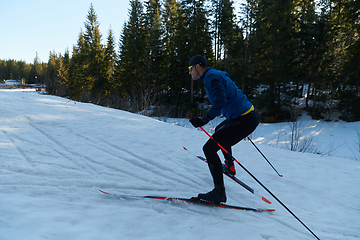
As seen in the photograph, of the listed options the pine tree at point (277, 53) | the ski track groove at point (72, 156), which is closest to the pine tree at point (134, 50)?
the pine tree at point (277, 53)

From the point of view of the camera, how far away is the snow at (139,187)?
2.24 metres

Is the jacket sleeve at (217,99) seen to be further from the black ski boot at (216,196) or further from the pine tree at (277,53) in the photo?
the pine tree at (277,53)

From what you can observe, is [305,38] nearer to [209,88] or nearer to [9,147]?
[209,88]

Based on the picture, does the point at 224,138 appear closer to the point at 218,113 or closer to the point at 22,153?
the point at 218,113

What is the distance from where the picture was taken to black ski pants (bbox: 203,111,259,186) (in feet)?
9.11

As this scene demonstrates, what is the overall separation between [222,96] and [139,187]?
2.00 metres

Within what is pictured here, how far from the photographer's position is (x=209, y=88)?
2.78 meters

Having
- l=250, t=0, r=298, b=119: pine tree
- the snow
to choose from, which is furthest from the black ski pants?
l=250, t=0, r=298, b=119: pine tree

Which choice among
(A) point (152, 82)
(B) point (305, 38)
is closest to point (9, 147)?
(A) point (152, 82)

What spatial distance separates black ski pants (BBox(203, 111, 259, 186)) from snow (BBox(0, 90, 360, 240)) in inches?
22.6

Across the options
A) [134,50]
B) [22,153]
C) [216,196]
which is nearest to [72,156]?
[22,153]

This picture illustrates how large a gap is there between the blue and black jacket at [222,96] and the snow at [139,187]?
4.74 ft

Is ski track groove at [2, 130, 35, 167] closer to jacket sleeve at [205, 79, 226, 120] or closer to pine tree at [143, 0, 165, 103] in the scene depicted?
jacket sleeve at [205, 79, 226, 120]

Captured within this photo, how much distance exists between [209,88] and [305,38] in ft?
74.7
